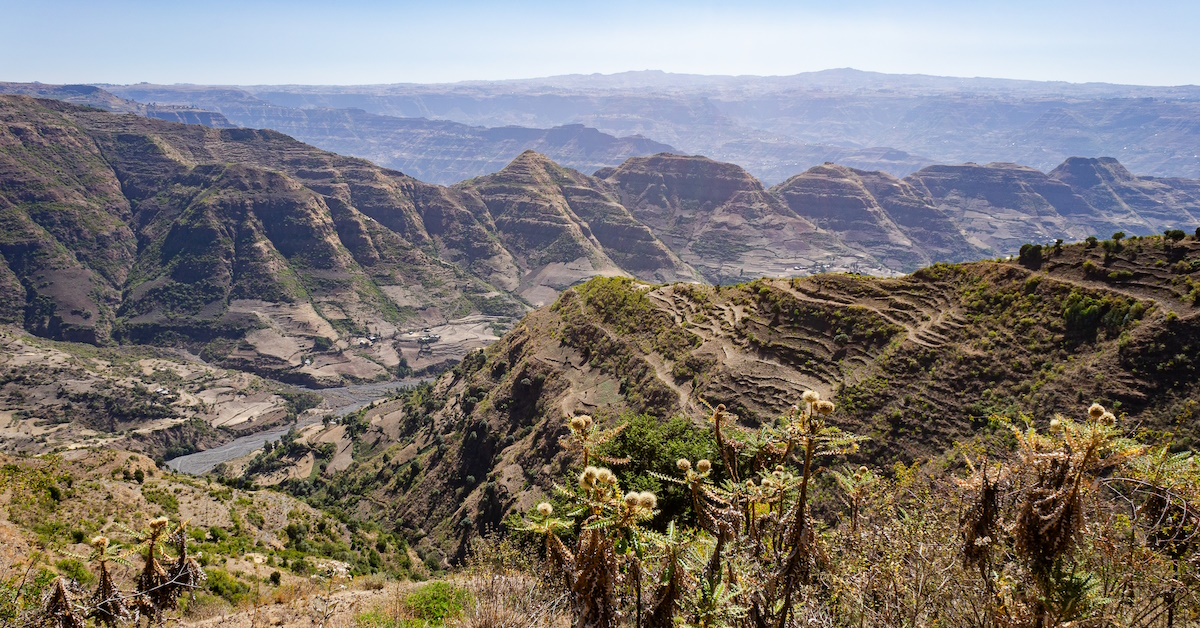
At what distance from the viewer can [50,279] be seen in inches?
7613

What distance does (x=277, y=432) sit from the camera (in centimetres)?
15538

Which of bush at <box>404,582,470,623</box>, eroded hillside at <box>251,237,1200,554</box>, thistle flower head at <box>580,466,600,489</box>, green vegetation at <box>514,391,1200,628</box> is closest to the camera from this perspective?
thistle flower head at <box>580,466,600,489</box>

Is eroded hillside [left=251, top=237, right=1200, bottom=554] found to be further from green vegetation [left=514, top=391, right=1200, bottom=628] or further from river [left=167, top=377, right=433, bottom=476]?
river [left=167, top=377, right=433, bottom=476]

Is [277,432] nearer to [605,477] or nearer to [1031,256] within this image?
[1031,256]

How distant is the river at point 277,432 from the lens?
436ft

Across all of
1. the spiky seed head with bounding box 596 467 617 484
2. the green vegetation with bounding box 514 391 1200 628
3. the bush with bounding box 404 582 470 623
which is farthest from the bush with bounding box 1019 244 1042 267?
the spiky seed head with bounding box 596 467 617 484

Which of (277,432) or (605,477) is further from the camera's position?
(277,432)

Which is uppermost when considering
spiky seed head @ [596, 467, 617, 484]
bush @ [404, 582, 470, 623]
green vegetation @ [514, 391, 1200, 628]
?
spiky seed head @ [596, 467, 617, 484]

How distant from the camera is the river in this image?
133 m

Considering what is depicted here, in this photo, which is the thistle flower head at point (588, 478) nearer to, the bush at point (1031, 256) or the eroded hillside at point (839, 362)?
the eroded hillside at point (839, 362)

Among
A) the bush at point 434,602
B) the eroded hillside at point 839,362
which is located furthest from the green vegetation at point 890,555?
the eroded hillside at point 839,362

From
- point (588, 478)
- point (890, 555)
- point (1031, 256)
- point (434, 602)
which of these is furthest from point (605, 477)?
point (1031, 256)

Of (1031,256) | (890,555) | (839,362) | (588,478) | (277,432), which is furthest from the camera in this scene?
(277,432)

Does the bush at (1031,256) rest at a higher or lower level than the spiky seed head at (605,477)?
lower
